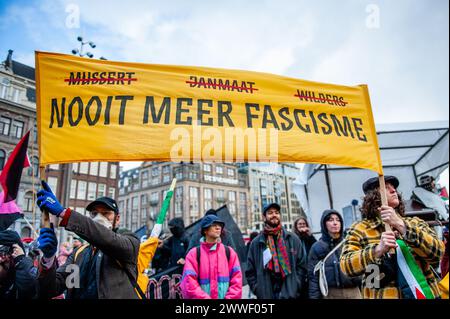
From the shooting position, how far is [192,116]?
2568 millimetres

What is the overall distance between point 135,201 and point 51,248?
84.9 metres

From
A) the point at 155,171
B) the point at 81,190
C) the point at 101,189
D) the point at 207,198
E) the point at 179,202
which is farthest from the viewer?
the point at 155,171

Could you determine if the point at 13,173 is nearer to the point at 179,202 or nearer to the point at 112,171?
the point at 112,171

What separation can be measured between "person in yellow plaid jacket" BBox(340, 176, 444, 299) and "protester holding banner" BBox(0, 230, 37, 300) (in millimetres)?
2467

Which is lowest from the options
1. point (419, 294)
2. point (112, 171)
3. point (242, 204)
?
point (419, 294)

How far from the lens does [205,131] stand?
2541mm

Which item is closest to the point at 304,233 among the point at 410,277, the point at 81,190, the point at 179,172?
the point at 410,277

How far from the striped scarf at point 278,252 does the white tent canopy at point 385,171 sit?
214 inches

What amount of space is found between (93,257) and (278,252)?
233 centimetres

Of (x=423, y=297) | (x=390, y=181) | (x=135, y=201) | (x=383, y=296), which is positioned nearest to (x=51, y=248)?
(x=383, y=296)

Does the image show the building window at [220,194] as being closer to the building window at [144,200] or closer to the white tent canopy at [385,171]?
the building window at [144,200]

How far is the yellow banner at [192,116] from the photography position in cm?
234

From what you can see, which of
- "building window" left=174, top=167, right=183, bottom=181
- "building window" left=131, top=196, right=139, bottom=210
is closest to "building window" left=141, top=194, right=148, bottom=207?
"building window" left=131, top=196, right=139, bottom=210
